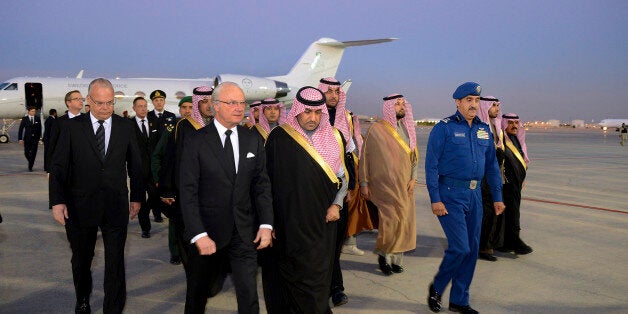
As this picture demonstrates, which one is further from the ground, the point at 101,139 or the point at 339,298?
the point at 101,139

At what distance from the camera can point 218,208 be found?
3.03 m

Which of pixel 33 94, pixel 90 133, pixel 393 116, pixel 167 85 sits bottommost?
pixel 90 133

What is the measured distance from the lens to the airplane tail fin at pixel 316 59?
102 feet

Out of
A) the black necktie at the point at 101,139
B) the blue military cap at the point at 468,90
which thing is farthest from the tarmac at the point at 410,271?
the blue military cap at the point at 468,90

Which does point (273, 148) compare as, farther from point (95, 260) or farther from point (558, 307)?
point (95, 260)

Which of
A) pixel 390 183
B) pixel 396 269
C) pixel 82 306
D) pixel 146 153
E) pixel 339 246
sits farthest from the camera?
pixel 146 153

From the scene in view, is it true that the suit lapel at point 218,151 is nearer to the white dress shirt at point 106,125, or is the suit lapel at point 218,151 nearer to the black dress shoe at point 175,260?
the white dress shirt at point 106,125

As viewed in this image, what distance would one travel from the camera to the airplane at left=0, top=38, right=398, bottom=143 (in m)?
24.2

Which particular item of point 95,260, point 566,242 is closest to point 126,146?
point 95,260

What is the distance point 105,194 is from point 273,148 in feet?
4.23

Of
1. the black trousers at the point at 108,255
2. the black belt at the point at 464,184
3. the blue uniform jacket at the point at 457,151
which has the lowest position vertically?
the black trousers at the point at 108,255

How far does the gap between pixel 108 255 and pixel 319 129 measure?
1.80m

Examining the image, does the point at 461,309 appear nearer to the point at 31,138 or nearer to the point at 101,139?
the point at 101,139

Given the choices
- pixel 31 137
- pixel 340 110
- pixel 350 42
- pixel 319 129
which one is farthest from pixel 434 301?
pixel 350 42
